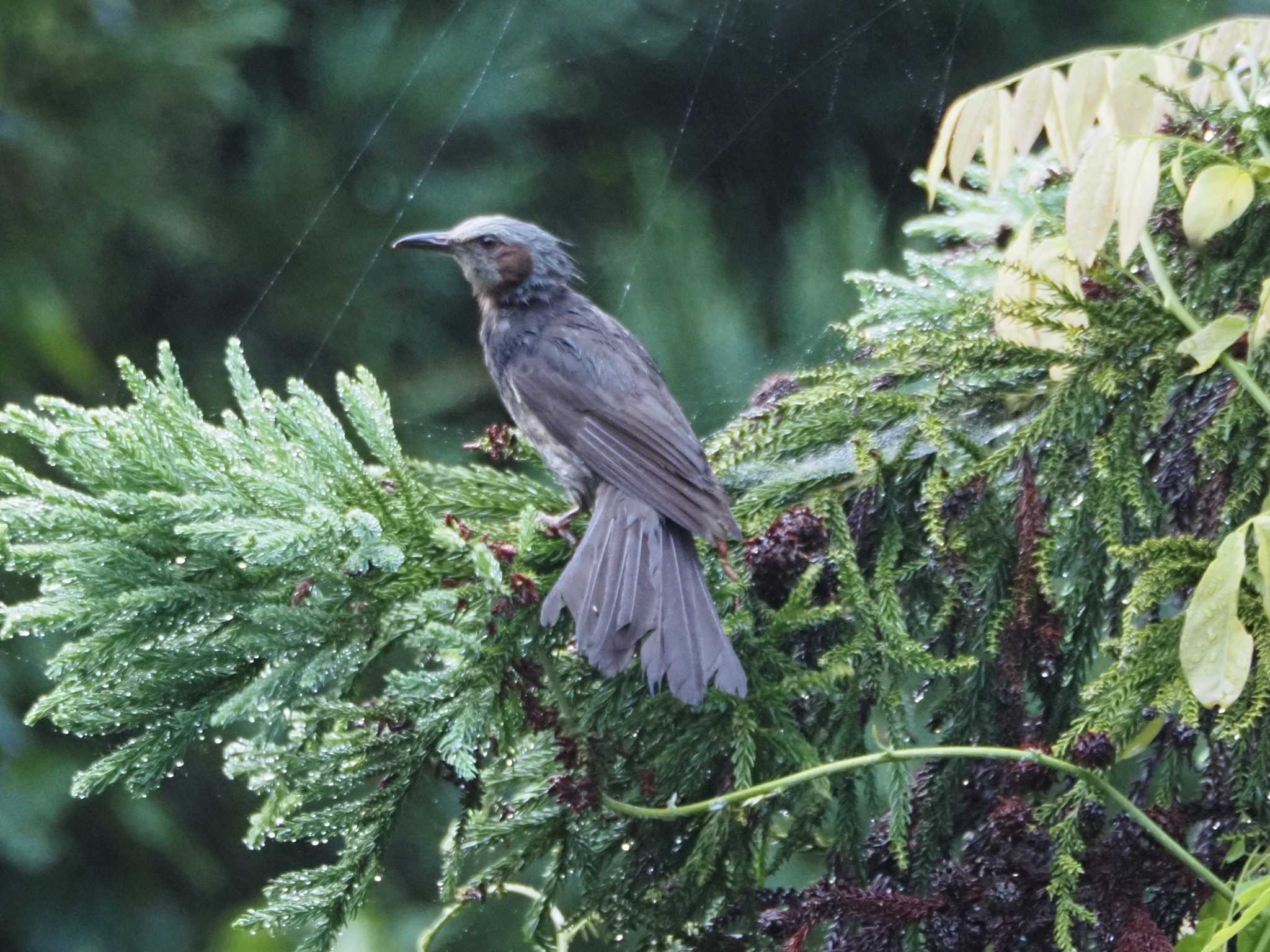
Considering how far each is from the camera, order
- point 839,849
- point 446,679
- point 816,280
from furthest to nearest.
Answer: point 816,280 → point 839,849 → point 446,679

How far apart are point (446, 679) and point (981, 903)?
66 cm

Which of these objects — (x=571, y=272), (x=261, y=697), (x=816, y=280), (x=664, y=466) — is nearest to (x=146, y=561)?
(x=261, y=697)

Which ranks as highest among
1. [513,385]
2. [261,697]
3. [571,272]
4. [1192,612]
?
[571,272]

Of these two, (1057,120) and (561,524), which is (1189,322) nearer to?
(1057,120)

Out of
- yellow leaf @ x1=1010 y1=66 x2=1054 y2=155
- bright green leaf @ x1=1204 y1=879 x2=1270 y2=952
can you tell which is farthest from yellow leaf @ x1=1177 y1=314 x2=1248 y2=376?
bright green leaf @ x1=1204 y1=879 x2=1270 y2=952

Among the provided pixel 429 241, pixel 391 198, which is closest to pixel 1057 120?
pixel 429 241

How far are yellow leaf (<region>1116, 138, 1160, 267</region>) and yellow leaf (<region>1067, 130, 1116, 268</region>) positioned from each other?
0.03 m

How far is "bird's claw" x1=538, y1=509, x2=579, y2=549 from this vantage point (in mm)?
2066

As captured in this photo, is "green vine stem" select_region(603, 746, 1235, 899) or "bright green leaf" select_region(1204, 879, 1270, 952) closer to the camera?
"bright green leaf" select_region(1204, 879, 1270, 952)

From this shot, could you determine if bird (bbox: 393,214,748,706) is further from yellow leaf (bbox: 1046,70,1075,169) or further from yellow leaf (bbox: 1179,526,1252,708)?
yellow leaf (bbox: 1046,70,1075,169)

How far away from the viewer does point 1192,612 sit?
128cm

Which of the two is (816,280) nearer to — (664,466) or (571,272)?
(571,272)

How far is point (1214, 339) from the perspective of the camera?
4.80 feet

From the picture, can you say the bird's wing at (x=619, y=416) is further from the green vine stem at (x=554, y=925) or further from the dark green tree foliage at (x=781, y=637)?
the green vine stem at (x=554, y=925)
